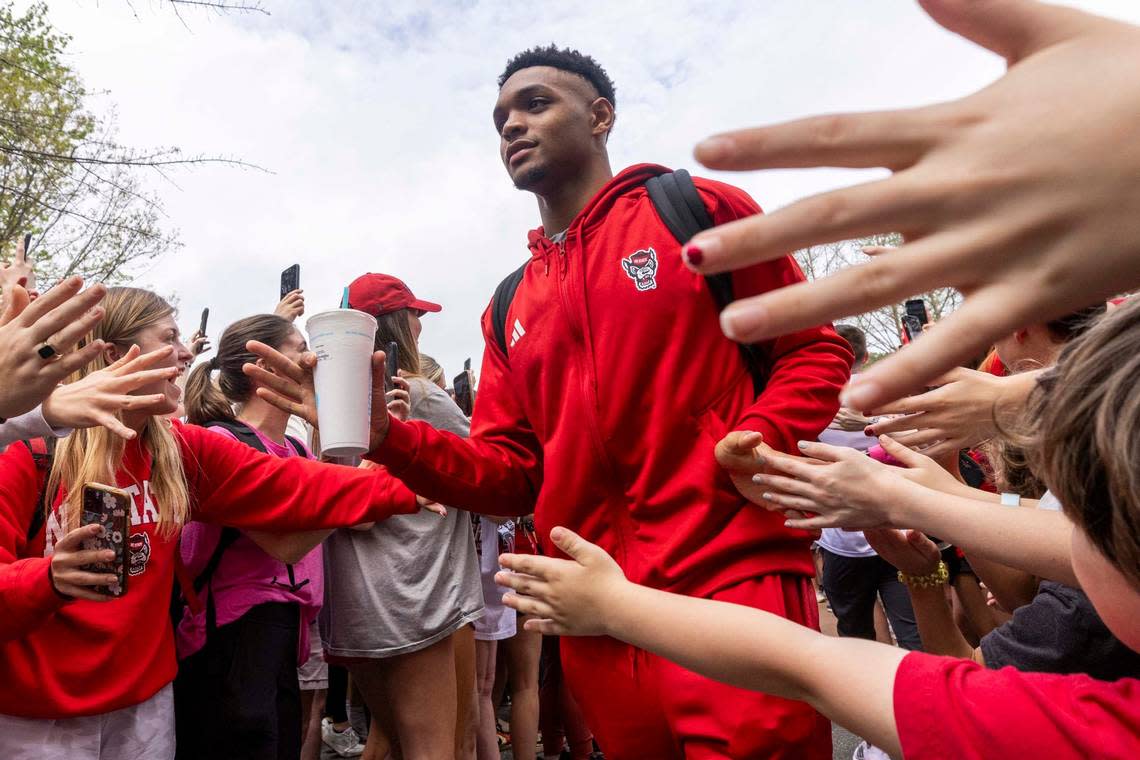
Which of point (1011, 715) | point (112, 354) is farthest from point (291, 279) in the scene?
→ point (1011, 715)

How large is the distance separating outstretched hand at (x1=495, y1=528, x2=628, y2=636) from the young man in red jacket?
1.20ft

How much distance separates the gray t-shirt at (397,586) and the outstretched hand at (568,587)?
1741 millimetres

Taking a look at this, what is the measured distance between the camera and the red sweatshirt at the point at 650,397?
1784mm

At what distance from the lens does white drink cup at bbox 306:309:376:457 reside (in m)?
1.99

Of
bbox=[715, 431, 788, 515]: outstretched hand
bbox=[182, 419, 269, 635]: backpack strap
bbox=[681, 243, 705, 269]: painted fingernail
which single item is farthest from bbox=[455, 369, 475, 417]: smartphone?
bbox=[681, 243, 705, 269]: painted fingernail

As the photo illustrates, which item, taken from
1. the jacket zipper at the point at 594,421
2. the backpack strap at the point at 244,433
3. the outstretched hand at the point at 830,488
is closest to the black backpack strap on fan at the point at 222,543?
the backpack strap at the point at 244,433

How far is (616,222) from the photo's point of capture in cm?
208

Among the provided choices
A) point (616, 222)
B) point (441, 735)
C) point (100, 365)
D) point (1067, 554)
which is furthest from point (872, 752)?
point (100, 365)

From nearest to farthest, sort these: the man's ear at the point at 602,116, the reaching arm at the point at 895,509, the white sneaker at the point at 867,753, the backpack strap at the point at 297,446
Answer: the reaching arm at the point at 895,509
the man's ear at the point at 602,116
the backpack strap at the point at 297,446
the white sneaker at the point at 867,753

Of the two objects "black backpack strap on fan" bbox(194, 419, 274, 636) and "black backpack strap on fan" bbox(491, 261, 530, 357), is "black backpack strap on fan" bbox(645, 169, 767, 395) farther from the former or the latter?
"black backpack strap on fan" bbox(194, 419, 274, 636)

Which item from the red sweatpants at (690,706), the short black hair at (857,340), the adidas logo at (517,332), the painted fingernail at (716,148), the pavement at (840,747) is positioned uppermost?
the short black hair at (857,340)

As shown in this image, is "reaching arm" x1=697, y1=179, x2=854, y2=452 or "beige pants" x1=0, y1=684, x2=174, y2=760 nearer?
"reaching arm" x1=697, y1=179, x2=854, y2=452

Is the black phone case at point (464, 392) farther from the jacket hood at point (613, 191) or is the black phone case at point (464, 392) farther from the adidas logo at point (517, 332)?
the jacket hood at point (613, 191)

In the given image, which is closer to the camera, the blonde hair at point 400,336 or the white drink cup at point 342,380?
the white drink cup at point 342,380
